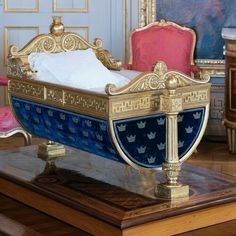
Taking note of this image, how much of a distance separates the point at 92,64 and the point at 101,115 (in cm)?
78

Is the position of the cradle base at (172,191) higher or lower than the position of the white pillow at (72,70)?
lower

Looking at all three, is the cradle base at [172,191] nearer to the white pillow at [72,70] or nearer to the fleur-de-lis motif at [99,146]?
the fleur-de-lis motif at [99,146]

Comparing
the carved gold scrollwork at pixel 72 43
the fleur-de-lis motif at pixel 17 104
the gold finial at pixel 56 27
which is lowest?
the fleur-de-lis motif at pixel 17 104

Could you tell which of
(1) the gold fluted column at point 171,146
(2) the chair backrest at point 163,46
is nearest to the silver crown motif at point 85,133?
(1) the gold fluted column at point 171,146

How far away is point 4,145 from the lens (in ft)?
20.9

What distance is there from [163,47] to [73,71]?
1.95 m

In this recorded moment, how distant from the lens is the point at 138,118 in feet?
12.9

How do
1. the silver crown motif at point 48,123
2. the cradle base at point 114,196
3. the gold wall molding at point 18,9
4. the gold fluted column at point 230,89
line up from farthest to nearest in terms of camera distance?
the gold wall molding at point 18,9 → the gold fluted column at point 230,89 → the silver crown motif at point 48,123 → the cradle base at point 114,196

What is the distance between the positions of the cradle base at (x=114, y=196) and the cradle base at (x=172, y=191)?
4 centimetres

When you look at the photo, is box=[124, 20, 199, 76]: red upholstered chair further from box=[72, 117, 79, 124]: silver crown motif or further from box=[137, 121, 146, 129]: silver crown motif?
box=[137, 121, 146, 129]: silver crown motif

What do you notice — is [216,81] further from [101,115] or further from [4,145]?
[101,115]

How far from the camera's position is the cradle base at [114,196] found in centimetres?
381

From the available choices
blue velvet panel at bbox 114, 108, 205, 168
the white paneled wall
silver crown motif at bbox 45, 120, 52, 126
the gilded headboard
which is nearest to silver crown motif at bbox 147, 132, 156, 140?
blue velvet panel at bbox 114, 108, 205, 168

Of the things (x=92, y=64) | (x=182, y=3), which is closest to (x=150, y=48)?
(x=182, y=3)
